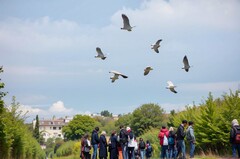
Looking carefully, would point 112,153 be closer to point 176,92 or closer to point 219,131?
point 176,92

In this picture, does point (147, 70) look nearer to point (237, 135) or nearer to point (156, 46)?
point (156, 46)

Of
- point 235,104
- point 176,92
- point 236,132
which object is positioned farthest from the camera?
point 235,104

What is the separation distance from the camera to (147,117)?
81.8 m

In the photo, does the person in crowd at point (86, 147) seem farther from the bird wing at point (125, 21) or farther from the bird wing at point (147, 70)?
the bird wing at point (125, 21)

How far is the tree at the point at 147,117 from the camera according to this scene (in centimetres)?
8106

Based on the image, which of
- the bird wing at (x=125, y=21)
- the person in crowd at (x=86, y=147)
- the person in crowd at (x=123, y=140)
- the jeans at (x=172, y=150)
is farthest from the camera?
A: the person in crowd at (x=86, y=147)

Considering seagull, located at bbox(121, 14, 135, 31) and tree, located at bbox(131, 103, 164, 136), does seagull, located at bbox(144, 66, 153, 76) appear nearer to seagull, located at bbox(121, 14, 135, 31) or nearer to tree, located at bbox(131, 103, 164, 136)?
seagull, located at bbox(121, 14, 135, 31)

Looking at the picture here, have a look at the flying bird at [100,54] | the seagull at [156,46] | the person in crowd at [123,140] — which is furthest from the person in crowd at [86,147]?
the seagull at [156,46]

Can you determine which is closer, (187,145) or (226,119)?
(226,119)

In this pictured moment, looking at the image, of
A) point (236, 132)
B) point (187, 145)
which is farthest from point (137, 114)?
point (236, 132)

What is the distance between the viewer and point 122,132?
19812 millimetres

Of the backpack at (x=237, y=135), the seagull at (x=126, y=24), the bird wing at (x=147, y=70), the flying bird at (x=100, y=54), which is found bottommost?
the backpack at (x=237, y=135)

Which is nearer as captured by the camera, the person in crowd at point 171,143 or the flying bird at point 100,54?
the flying bird at point 100,54

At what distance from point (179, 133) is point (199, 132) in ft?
24.1
